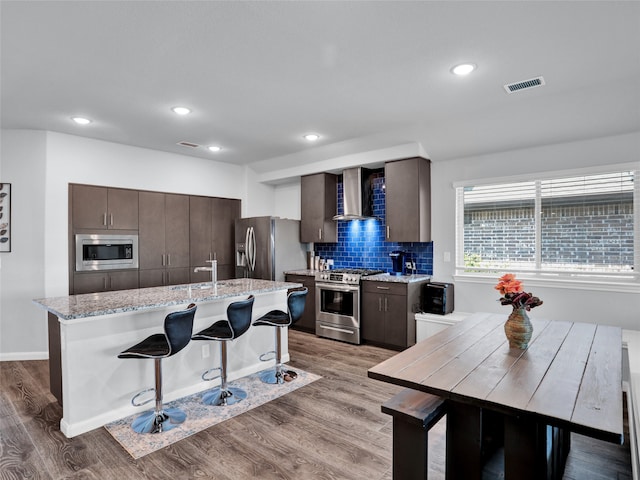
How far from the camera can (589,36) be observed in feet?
7.76

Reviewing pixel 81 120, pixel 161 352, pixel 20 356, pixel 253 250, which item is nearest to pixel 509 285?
pixel 161 352

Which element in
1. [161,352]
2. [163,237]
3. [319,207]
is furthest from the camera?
[319,207]

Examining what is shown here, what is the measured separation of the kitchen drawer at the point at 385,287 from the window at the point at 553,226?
2.86 feet

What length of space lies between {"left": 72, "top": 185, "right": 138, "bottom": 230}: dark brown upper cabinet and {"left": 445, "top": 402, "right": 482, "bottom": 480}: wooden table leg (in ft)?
15.4

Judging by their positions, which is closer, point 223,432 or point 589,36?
point 589,36

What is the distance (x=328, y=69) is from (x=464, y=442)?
2636mm

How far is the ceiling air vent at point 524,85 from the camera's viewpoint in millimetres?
3020

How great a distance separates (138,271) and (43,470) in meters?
3.14

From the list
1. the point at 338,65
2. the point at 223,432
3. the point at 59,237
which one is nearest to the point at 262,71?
the point at 338,65

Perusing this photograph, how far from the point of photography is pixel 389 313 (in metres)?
4.68

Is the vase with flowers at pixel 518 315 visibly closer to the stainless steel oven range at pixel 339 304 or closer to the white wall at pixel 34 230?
the stainless steel oven range at pixel 339 304

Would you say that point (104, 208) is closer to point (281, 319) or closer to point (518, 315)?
point (281, 319)

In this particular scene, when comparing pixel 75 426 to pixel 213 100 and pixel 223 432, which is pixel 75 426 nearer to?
pixel 223 432

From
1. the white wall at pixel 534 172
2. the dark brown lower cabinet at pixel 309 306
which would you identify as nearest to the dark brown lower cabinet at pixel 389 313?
the white wall at pixel 534 172
